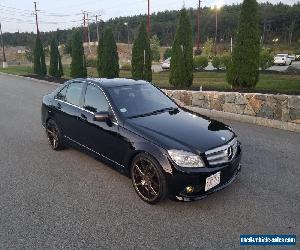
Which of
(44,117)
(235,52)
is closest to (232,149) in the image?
(44,117)

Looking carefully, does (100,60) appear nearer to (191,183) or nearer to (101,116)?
(101,116)

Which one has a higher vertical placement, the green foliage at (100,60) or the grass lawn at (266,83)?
the green foliage at (100,60)

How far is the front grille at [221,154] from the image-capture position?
4207 millimetres

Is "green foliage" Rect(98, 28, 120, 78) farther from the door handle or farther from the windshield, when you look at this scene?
the door handle

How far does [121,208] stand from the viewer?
445cm

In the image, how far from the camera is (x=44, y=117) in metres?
7.26

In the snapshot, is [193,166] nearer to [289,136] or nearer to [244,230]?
[244,230]

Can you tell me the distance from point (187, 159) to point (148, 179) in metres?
0.72

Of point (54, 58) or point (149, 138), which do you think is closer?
point (149, 138)

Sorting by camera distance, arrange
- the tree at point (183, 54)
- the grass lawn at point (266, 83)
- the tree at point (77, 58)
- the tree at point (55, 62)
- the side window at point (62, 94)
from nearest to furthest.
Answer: the side window at point (62, 94), the grass lawn at point (266, 83), the tree at point (183, 54), the tree at point (77, 58), the tree at point (55, 62)

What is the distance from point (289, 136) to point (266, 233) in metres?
4.58

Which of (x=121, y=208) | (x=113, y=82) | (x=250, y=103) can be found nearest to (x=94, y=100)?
(x=113, y=82)

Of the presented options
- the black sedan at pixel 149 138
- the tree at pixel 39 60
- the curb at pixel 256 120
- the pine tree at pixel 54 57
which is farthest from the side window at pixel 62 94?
the tree at pixel 39 60

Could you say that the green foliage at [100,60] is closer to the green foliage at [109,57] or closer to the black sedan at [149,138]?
the green foliage at [109,57]
